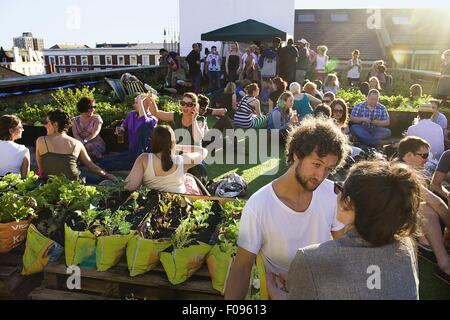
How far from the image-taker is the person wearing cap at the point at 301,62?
12445 mm

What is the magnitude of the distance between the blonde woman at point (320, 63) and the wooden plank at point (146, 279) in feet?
38.6

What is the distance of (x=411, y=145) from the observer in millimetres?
4055

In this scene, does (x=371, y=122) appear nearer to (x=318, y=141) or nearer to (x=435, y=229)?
(x=435, y=229)

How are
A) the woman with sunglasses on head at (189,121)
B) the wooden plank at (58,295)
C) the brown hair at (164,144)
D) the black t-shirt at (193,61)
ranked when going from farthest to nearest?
1. the black t-shirt at (193,61)
2. the woman with sunglasses on head at (189,121)
3. the brown hair at (164,144)
4. the wooden plank at (58,295)

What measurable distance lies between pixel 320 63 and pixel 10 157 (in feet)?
36.5

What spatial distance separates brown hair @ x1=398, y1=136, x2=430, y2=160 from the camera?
13.2ft

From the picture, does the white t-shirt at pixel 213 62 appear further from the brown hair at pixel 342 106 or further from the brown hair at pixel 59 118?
the brown hair at pixel 59 118

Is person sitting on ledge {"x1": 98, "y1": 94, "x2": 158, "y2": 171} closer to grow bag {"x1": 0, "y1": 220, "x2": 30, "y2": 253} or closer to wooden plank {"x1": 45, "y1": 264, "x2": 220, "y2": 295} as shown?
grow bag {"x1": 0, "y1": 220, "x2": 30, "y2": 253}

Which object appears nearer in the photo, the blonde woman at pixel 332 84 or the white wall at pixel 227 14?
the blonde woman at pixel 332 84

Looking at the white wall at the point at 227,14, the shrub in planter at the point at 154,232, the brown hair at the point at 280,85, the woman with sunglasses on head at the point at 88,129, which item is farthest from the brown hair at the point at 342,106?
the white wall at the point at 227,14

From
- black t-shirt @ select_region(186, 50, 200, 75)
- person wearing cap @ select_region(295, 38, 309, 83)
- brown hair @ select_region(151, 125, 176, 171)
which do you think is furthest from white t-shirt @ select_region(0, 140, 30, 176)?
black t-shirt @ select_region(186, 50, 200, 75)

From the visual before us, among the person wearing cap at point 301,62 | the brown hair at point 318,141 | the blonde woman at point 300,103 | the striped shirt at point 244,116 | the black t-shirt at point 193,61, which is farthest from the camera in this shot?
the black t-shirt at point 193,61

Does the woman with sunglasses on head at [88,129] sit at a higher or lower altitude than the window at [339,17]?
lower
